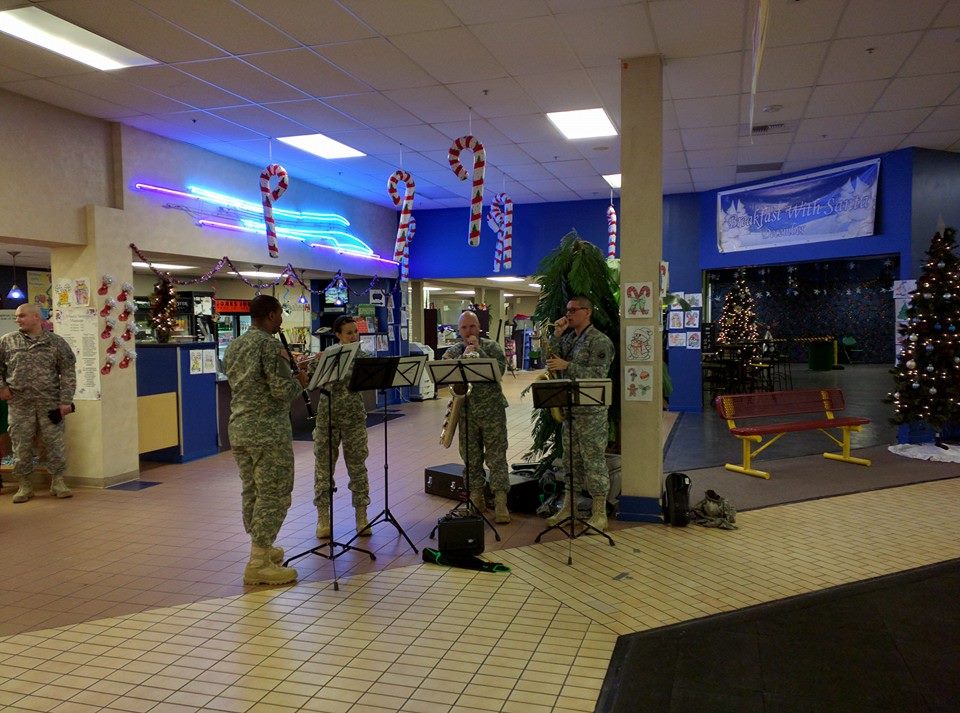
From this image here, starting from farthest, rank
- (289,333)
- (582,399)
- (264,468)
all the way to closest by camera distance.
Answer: (289,333) < (582,399) < (264,468)

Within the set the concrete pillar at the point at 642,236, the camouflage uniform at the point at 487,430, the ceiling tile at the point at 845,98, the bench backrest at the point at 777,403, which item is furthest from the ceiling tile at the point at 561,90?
the bench backrest at the point at 777,403

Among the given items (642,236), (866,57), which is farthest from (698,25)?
(866,57)

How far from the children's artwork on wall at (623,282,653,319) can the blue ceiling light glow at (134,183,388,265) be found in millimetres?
5518

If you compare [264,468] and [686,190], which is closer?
[264,468]

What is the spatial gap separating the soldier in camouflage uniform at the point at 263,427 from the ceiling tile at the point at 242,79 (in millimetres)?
2574

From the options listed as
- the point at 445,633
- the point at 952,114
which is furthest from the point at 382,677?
the point at 952,114

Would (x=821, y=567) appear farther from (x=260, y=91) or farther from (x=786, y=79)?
(x=260, y=91)

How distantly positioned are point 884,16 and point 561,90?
268cm

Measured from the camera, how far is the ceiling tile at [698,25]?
476 cm

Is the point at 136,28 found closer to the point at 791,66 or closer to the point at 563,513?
the point at 563,513

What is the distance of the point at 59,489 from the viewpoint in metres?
6.68

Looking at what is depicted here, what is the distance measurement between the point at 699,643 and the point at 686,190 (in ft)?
30.4

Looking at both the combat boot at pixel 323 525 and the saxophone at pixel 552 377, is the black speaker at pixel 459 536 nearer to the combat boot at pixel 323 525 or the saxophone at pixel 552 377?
the combat boot at pixel 323 525

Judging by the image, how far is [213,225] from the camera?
8523 mm
